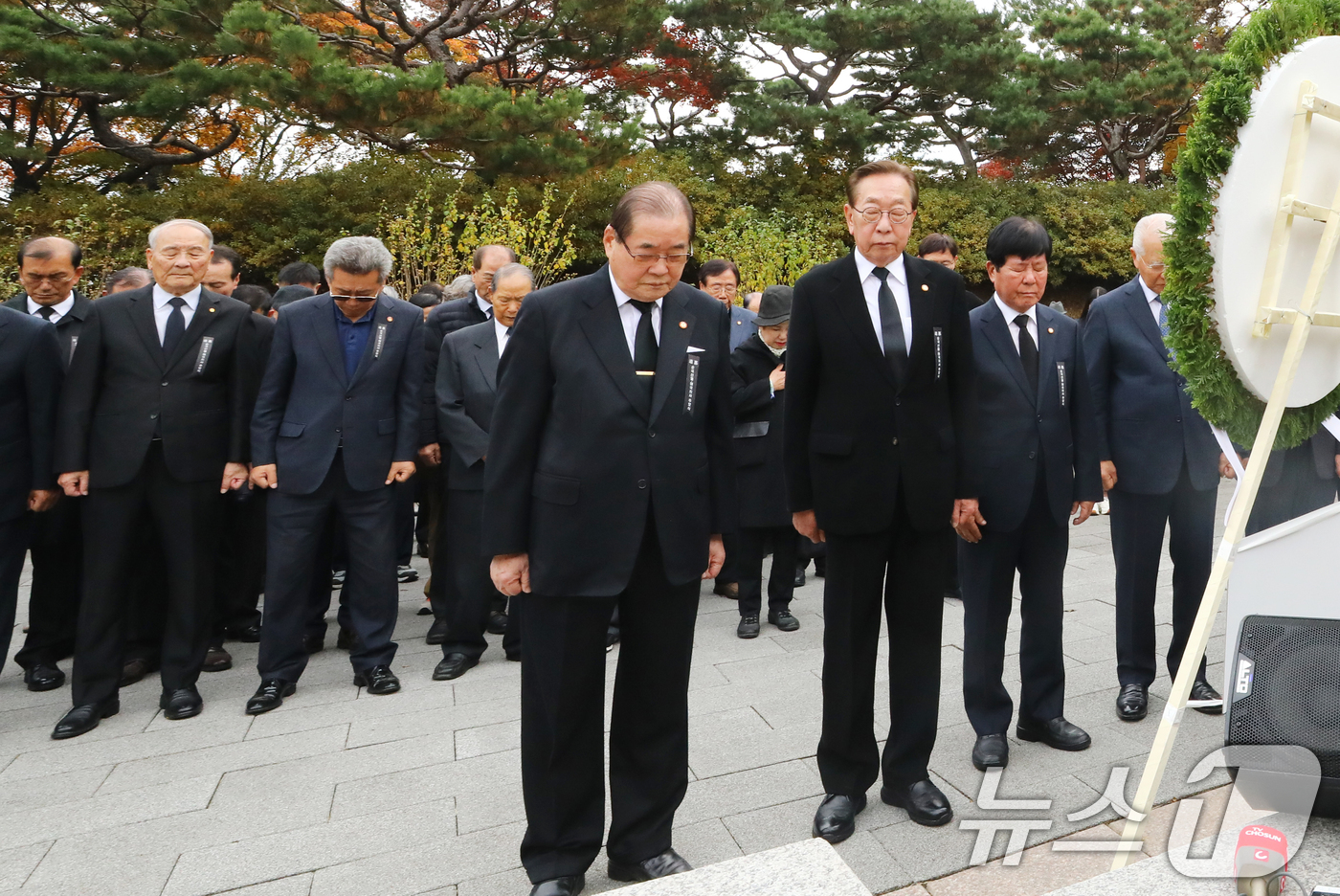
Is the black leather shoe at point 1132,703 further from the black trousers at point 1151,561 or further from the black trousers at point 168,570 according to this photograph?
the black trousers at point 168,570

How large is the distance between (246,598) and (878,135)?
1644cm

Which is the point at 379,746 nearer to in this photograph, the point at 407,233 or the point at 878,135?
the point at 407,233

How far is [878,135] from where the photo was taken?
18.8 metres

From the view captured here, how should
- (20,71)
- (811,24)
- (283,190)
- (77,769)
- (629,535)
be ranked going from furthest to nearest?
(811,24) → (283,190) → (20,71) → (77,769) → (629,535)

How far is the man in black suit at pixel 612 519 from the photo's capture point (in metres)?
2.53

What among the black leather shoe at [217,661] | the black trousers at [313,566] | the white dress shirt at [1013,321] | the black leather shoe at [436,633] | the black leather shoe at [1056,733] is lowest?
the black leather shoe at [436,633]

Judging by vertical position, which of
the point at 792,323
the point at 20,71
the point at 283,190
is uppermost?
the point at 20,71

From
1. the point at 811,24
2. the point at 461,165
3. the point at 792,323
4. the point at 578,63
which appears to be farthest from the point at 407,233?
the point at 792,323

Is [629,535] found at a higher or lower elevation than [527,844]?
higher

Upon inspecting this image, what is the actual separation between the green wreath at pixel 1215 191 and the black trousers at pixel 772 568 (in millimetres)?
3113

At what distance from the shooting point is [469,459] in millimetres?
4742

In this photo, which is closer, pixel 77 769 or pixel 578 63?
pixel 77 769

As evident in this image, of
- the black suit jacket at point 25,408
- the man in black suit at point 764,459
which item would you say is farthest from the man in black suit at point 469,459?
the black suit jacket at point 25,408

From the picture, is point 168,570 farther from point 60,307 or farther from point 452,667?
point 60,307
